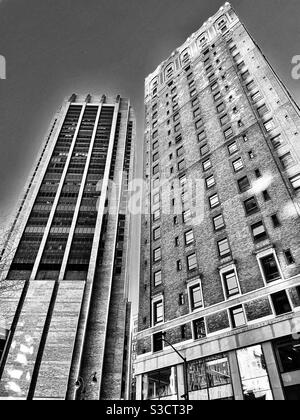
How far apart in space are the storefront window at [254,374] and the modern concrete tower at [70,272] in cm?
2043

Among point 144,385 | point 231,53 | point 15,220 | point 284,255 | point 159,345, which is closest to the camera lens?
point 284,255

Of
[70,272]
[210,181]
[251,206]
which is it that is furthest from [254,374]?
[70,272]

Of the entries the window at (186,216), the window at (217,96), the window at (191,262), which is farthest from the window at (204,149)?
the window at (191,262)

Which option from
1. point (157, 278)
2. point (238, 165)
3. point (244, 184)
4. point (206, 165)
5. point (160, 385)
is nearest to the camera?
point (160, 385)

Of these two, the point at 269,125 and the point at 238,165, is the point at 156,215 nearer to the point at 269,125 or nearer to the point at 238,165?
the point at 238,165

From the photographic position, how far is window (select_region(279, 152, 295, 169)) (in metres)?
28.5

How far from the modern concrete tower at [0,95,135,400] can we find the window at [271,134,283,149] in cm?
3240

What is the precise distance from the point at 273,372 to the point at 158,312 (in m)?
12.7

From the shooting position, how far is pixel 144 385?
25.4 meters

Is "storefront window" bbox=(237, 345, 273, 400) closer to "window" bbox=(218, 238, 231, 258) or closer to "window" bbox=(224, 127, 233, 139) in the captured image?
"window" bbox=(218, 238, 231, 258)

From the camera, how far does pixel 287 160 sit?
29.0 m
